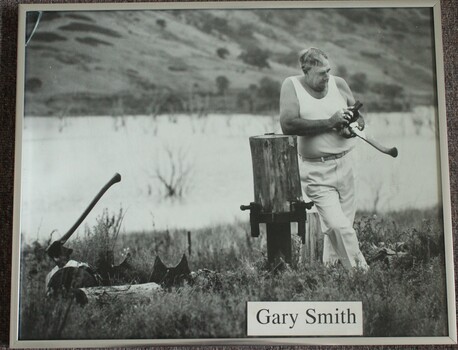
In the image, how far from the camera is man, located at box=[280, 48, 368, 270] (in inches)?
44.2

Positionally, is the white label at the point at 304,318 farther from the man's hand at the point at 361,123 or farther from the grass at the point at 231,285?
the man's hand at the point at 361,123

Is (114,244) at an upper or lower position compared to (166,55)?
lower

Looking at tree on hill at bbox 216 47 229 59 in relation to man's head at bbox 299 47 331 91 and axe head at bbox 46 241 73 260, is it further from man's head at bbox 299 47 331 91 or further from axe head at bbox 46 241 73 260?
axe head at bbox 46 241 73 260

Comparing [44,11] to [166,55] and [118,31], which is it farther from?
[166,55]

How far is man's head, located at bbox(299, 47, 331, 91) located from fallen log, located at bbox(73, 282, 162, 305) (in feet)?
1.85

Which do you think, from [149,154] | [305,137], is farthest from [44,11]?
[305,137]

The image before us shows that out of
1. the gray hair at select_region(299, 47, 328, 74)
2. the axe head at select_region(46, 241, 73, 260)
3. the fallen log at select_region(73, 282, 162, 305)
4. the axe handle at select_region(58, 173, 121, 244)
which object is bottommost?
the fallen log at select_region(73, 282, 162, 305)

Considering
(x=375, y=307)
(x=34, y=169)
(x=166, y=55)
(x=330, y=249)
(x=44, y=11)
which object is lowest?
(x=375, y=307)

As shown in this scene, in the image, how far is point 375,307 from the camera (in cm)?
109

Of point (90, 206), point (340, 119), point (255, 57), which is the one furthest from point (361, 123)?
point (90, 206)

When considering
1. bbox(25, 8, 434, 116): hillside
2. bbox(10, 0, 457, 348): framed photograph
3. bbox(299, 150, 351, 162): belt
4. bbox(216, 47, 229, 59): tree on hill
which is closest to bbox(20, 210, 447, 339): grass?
bbox(10, 0, 457, 348): framed photograph

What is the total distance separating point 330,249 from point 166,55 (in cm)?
56

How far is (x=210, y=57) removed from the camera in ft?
3.83

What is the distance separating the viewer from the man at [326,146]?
1.12 metres
